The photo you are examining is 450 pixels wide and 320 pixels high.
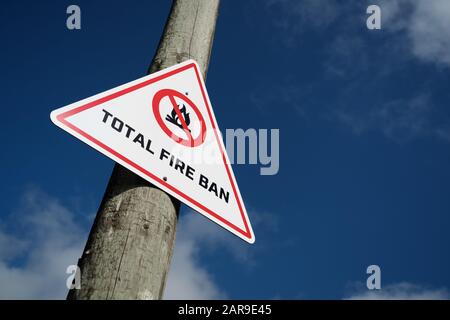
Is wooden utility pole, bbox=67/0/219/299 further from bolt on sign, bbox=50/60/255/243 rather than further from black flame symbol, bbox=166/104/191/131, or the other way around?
black flame symbol, bbox=166/104/191/131

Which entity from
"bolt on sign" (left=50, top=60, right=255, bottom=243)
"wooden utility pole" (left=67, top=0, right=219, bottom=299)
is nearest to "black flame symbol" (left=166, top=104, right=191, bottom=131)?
"bolt on sign" (left=50, top=60, right=255, bottom=243)

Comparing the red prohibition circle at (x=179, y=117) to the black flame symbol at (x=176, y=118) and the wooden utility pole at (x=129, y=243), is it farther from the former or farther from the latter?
the wooden utility pole at (x=129, y=243)

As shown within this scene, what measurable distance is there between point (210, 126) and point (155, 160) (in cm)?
41

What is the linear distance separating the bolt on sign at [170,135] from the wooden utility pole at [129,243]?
8cm

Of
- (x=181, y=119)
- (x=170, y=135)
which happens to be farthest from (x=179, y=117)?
(x=170, y=135)

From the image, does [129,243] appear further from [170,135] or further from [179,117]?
[179,117]

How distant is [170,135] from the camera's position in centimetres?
148

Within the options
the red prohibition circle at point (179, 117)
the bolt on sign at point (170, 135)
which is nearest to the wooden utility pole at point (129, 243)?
the bolt on sign at point (170, 135)

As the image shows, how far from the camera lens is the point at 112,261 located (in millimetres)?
1120
